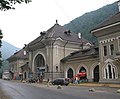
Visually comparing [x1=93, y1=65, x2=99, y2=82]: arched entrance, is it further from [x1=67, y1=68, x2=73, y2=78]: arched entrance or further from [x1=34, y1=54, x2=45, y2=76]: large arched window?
[x1=34, y1=54, x2=45, y2=76]: large arched window

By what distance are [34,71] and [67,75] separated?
12924 millimetres

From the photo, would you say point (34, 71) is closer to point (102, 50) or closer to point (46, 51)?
point (46, 51)

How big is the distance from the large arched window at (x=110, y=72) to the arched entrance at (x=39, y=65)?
2287 cm

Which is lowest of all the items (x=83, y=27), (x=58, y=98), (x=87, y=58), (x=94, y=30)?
(x=58, y=98)

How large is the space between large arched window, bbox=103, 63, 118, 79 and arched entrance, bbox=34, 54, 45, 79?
22866 millimetres

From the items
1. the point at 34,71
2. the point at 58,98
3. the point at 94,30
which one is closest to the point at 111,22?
the point at 94,30

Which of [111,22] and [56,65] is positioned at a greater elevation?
[111,22]

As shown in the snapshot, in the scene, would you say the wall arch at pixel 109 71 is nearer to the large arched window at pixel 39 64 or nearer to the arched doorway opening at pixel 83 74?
the arched doorway opening at pixel 83 74

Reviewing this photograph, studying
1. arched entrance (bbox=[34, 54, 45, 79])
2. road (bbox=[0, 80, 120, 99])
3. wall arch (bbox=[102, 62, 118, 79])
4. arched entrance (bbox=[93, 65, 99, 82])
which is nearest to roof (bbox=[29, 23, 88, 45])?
arched entrance (bbox=[34, 54, 45, 79])

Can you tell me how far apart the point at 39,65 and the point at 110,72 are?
27.4m

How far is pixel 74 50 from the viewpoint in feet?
220

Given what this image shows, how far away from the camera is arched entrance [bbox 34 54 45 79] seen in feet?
214

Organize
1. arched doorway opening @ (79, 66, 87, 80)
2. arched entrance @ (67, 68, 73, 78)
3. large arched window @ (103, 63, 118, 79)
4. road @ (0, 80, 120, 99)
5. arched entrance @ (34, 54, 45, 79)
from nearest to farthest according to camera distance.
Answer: road @ (0, 80, 120, 99), large arched window @ (103, 63, 118, 79), arched doorway opening @ (79, 66, 87, 80), arched entrance @ (67, 68, 73, 78), arched entrance @ (34, 54, 45, 79)

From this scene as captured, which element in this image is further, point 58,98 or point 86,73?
point 86,73
